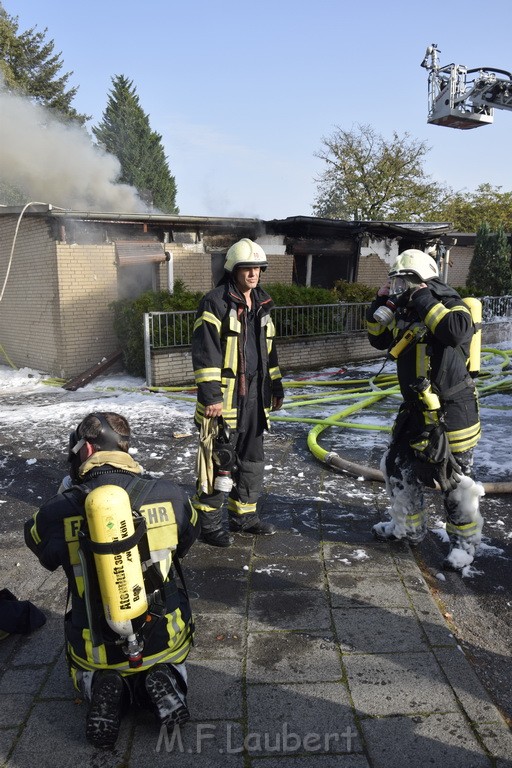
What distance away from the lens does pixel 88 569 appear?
7.14ft

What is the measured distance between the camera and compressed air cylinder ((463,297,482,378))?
3.68 meters

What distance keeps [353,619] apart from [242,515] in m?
1.30

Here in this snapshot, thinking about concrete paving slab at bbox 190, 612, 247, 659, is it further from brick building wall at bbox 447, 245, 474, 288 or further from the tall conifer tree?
the tall conifer tree

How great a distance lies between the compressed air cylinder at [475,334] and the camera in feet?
12.1

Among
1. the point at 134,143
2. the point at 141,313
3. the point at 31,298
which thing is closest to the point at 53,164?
the point at 31,298

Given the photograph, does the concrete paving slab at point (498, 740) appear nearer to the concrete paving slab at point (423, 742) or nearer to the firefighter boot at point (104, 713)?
the concrete paving slab at point (423, 742)

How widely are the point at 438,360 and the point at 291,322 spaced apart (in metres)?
8.31

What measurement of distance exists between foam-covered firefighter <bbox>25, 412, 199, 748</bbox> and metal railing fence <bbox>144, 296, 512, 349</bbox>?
771cm

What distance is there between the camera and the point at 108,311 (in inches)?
455

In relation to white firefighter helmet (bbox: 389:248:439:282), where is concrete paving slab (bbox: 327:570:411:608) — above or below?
below

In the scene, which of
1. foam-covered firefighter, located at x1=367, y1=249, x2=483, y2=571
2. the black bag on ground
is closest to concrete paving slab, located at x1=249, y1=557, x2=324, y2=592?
foam-covered firefighter, located at x1=367, y1=249, x2=483, y2=571

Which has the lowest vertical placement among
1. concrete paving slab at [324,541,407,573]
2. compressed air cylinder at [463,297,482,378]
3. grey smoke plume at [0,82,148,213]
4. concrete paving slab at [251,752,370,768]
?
concrete paving slab at [324,541,407,573]

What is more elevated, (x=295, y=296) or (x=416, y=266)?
(x=416, y=266)

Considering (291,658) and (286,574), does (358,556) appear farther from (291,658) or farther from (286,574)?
(291,658)
